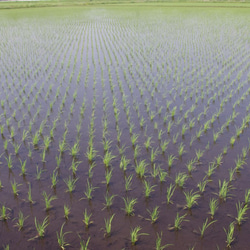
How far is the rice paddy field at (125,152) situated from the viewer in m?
2.81

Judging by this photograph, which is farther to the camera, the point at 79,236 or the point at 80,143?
the point at 80,143

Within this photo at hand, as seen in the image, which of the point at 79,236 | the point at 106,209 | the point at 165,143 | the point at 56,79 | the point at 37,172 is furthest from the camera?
the point at 56,79

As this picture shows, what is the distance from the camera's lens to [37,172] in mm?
3645

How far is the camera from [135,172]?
373 cm

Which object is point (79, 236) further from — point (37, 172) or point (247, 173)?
point (247, 173)

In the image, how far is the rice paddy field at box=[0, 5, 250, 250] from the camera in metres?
2.81

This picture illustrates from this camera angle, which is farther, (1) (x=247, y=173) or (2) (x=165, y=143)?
(2) (x=165, y=143)

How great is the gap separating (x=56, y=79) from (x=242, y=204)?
19.7ft

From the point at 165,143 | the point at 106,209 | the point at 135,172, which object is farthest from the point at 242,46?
the point at 106,209

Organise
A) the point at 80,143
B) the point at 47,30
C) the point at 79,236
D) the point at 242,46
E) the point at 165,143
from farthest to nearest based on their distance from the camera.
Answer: the point at 47,30, the point at 242,46, the point at 80,143, the point at 165,143, the point at 79,236

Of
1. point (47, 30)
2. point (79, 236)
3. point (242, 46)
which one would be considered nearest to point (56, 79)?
point (79, 236)

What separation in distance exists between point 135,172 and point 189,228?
45.9 inches

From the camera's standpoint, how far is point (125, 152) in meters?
4.16

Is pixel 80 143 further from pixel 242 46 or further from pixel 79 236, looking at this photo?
pixel 242 46
